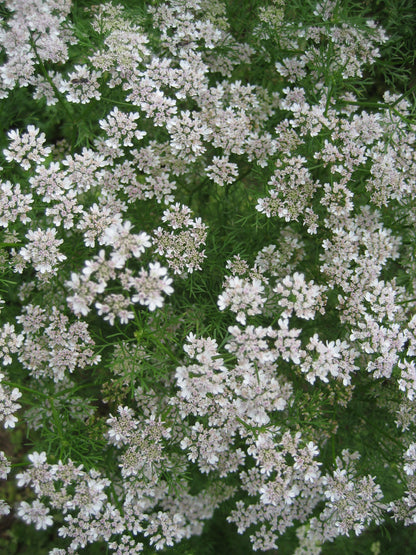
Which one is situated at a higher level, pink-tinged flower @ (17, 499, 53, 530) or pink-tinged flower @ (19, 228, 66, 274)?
pink-tinged flower @ (19, 228, 66, 274)

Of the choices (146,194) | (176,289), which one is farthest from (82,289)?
(176,289)

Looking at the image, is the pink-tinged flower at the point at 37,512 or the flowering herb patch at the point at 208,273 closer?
the flowering herb patch at the point at 208,273

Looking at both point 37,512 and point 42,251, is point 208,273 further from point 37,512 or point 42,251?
point 37,512

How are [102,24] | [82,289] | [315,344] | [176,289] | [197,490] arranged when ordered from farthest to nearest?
1. [197,490]
2. [176,289]
3. [102,24]
4. [315,344]
5. [82,289]

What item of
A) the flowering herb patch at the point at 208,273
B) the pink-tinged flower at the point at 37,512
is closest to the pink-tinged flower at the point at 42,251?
the flowering herb patch at the point at 208,273

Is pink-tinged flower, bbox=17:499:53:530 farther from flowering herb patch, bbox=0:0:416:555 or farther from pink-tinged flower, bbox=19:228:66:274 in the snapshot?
pink-tinged flower, bbox=19:228:66:274

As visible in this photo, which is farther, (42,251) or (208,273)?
(208,273)

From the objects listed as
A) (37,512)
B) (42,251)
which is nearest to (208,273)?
(42,251)

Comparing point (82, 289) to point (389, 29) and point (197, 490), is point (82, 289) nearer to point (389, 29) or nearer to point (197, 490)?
point (197, 490)

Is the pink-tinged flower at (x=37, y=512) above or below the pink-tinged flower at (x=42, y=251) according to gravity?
below

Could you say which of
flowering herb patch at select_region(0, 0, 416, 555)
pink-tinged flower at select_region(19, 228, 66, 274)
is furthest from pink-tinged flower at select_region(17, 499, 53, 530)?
pink-tinged flower at select_region(19, 228, 66, 274)

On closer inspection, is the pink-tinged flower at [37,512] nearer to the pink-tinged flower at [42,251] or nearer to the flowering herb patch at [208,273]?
the flowering herb patch at [208,273]
